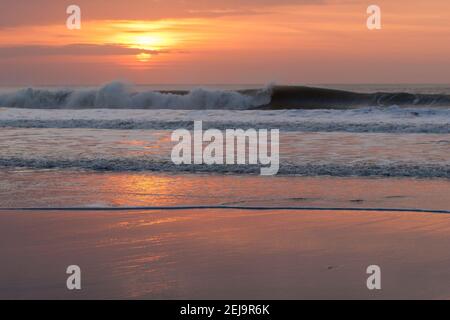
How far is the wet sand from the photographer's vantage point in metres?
4.21

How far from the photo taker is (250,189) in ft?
26.3

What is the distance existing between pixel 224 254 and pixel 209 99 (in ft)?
79.8

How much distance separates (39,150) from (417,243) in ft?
26.6

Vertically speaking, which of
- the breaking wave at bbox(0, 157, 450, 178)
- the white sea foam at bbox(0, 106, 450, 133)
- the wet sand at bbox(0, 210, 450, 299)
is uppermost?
the white sea foam at bbox(0, 106, 450, 133)

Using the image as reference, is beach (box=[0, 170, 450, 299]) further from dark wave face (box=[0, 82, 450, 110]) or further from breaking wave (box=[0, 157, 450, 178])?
dark wave face (box=[0, 82, 450, 110])

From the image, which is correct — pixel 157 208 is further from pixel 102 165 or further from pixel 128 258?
pixel 102 165

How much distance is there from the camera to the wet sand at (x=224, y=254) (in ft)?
13.8

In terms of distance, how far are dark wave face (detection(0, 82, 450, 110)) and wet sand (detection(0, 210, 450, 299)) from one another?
72.5 ft

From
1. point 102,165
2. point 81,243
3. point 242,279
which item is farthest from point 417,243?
point 102,165

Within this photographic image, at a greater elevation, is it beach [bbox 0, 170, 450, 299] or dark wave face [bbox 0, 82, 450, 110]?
dark wave face [bbox 0, 82, 450, 110]

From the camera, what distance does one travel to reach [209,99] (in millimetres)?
29062

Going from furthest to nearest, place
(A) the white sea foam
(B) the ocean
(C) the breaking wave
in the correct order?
(A) the white sea foam < (C) the breaking wave < (B) the ocean

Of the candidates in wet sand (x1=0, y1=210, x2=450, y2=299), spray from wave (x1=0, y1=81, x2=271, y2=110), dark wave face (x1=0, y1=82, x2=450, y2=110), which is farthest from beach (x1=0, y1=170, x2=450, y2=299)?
spray from wave (x1=0, y1=81, x2=271, y2=110)
